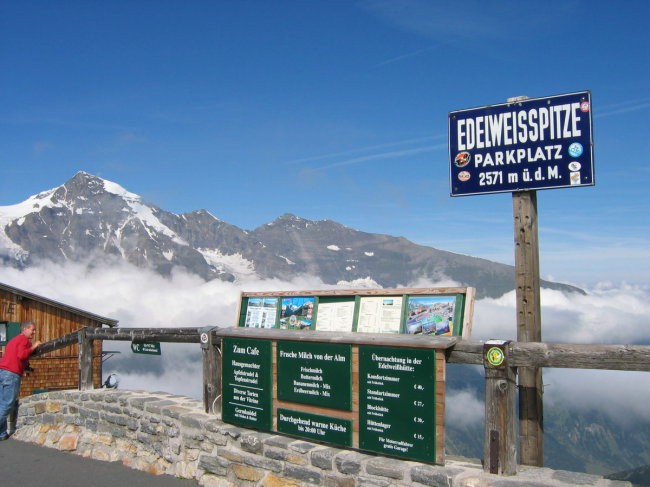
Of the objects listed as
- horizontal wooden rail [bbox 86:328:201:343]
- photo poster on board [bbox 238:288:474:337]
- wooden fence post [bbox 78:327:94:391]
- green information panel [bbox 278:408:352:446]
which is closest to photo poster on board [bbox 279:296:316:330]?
photo poster on board [bbox 238:288:474:337]

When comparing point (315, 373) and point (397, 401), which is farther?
point (315, 373)

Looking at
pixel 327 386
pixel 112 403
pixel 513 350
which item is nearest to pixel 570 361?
pixel 513 350

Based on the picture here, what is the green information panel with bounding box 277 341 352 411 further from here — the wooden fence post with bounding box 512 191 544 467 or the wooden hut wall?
the wooden hut wall

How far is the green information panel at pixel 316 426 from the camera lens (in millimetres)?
6992

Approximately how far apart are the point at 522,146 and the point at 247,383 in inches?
170

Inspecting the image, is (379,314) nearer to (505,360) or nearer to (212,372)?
(505,360)

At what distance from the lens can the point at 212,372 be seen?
8797 millimetres

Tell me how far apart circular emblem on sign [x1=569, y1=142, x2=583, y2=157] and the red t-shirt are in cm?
902

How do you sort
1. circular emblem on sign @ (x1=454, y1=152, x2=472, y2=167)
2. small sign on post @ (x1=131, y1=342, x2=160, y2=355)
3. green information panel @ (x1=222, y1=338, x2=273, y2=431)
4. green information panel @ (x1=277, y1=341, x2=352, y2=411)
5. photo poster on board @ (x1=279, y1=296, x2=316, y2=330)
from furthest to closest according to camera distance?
small sign on post @ (x1=131, y1=342, x2=160, y2=355) < green information panel @ (x1=222, y1=338, x2=273, y2=431) < photo poster on board @ (x1=279, y1=296, x2=316, y2=330) < circular emblem on sign @ (x1=454, y1=152, x2=472, y2=167) < green information panel @ (x1=277, y1=341, x2=352, y2=411)

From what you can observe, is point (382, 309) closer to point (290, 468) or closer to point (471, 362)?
point (471, 362)

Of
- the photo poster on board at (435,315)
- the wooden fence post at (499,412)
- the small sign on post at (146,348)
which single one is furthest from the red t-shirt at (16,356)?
the wooden fence post at (499,412)

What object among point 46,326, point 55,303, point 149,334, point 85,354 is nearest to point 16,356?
point 85,354

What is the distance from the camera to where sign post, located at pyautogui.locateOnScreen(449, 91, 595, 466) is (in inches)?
260

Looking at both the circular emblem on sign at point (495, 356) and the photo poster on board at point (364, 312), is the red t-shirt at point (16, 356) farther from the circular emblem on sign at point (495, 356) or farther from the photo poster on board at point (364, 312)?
the circular emblem on sign at point (495, 356)
